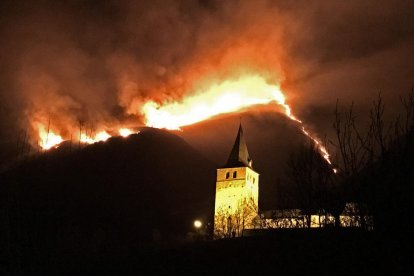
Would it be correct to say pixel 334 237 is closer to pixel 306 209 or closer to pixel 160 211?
pixel 306 209

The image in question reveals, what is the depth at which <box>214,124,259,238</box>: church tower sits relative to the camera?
76.4 m

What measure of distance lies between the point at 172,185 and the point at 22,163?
50.2 meters

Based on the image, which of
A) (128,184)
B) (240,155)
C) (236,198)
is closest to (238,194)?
(236,198)

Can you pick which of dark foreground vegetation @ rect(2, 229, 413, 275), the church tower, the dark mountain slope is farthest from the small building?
dark foreground vegetation @ rect(2, 229, 413, 275)

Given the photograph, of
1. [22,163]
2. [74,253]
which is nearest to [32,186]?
[22,163]

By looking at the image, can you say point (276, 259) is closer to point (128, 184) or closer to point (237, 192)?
point (237, 192)

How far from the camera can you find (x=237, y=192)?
83.1 m

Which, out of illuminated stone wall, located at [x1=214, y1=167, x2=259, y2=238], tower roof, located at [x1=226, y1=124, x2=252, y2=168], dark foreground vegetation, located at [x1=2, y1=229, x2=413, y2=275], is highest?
tower roof, located at [x1=226, y1=124, x2=252, y2=168]

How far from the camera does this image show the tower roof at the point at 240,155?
88.3 metres

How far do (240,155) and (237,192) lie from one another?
9706 mm

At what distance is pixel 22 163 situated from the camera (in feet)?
481

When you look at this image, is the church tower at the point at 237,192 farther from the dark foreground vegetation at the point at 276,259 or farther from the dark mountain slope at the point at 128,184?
the dark foreground vegetation at the point at 276,259

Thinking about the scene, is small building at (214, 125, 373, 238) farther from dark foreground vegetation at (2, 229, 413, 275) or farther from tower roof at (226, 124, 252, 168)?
dark foreground vegetation at (2, 229, 413, 275)

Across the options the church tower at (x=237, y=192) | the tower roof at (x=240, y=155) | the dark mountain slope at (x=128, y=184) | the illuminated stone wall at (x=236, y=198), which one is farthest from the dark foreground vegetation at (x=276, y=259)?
the tower roof at (x=240, y=155)
